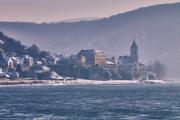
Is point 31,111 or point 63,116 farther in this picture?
point 31,111

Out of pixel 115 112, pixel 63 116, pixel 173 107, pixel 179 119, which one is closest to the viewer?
pixel 179 119

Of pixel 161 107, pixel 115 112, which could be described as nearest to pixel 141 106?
pixel 161 107

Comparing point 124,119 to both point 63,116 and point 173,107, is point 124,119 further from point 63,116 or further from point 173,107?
point 173,107

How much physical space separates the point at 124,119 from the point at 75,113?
1060 cm

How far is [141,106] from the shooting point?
4070 inches

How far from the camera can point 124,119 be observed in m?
81.7

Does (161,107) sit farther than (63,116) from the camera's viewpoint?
Yes

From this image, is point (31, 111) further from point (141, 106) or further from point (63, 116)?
point (141, 106)

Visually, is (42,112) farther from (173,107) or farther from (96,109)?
(173,107)

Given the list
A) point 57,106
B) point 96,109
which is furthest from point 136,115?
point 57,106

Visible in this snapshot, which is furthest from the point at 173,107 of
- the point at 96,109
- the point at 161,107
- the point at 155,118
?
the point at 155,118

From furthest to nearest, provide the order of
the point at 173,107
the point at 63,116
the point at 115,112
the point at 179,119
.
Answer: the point at 173,107 → the point at 115,112 → the point at 63,116 → the point at 179,119

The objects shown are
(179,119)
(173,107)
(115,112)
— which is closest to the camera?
(179,119)

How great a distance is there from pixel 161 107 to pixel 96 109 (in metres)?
10.1
